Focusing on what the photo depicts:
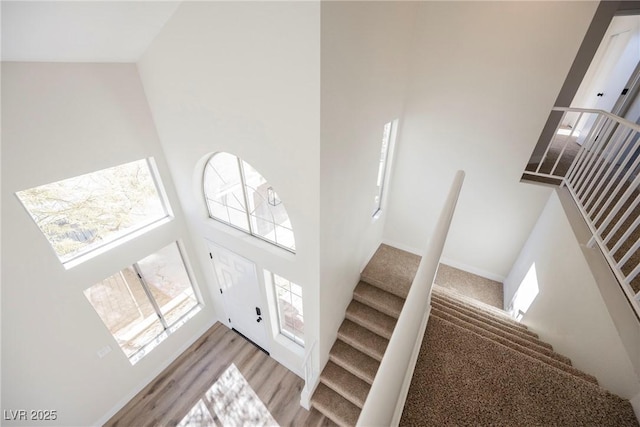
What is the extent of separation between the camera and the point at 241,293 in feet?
12.7

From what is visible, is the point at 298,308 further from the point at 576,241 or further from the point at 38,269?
the point at 576,241

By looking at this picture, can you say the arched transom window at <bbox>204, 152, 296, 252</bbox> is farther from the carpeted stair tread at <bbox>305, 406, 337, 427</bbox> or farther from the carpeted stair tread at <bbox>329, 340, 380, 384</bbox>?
the carpeted stair tread at <bbox>305, 406, 337, 427</bbox>

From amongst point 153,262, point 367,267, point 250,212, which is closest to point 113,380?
point 153,262

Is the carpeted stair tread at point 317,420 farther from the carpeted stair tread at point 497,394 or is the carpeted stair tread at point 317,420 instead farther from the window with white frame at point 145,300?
the carpeted stair tread at point 497,394

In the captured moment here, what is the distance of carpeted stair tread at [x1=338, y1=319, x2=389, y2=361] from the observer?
346 cm

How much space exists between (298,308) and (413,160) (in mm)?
2944

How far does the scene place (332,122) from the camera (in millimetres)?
2047

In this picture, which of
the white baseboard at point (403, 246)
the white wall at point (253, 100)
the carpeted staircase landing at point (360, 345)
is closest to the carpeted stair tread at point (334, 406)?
the carpeted staircase landing at point (360, 345)

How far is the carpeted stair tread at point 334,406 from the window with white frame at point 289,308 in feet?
2.28

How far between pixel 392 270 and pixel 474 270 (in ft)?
5.08

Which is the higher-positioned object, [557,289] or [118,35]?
[118,35]

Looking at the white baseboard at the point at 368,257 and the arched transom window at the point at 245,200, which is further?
the white baseboard at the point at 368,257

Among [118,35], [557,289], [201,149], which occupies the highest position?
[118,35]

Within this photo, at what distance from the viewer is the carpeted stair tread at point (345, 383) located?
3326mm
